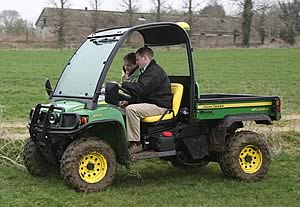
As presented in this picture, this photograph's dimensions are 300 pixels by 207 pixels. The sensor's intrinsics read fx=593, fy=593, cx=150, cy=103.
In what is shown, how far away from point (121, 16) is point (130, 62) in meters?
58.2

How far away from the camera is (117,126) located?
7621 mm

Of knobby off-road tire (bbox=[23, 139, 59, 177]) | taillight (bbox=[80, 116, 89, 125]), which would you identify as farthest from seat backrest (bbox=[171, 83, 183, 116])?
knobby off-road tire (bbox=[23, 139, 59, 177])

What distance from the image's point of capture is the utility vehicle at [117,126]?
24.3 feet

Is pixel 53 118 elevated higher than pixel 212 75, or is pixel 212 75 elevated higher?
pixel 53 118

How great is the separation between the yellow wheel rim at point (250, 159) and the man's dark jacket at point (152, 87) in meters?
1.38

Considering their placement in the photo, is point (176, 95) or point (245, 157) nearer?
point (176, 95)

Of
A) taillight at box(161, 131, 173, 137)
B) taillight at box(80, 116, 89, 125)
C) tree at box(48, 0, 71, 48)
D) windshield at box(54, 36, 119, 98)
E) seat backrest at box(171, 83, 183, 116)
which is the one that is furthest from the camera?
tree at box(48, 0, 71, 48)

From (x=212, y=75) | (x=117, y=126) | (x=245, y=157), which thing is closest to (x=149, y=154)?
(x=117, y=126)

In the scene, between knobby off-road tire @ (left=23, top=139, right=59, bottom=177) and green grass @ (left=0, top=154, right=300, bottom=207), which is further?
knobby off-road tire @ (left=23, top=139, right=59, bottom=177)

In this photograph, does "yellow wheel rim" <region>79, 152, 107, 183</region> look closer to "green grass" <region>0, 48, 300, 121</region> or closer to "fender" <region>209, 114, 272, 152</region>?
"fender" <region>209, 114, 272, 152</region>

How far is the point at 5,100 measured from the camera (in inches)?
731

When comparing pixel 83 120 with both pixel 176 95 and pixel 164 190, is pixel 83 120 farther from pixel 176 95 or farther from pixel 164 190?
pixel 176 95

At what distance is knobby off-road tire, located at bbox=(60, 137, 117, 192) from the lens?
728cm

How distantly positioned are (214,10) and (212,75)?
177 feet
